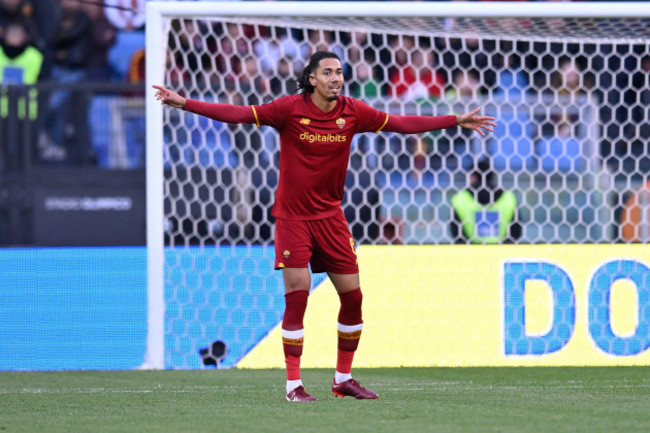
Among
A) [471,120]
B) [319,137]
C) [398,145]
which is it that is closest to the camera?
[319,137]

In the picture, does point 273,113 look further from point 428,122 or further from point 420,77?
point 420,77

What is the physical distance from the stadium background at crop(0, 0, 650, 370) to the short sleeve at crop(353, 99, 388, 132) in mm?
2217

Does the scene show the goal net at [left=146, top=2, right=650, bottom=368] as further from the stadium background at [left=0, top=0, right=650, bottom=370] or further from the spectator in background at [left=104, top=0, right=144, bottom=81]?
the spectator in background at [left=104, top=0, right=144, bottom=81]

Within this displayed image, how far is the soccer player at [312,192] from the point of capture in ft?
17.5

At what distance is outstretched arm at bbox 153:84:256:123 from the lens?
521 cm

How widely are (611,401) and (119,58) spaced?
6.37 m

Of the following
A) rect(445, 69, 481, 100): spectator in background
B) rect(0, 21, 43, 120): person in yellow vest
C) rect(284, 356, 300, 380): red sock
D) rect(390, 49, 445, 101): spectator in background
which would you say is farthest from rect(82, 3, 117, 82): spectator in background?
rect(284, 356, 300, 380): red sock

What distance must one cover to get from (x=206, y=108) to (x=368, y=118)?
0.83 m

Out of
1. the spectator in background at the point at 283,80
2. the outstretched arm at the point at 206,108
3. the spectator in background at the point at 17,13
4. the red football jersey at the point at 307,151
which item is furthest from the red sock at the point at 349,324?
the spectator in background at the point at 17,13

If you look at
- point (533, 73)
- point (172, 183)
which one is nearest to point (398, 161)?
point (533, 73)

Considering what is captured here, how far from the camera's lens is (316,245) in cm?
543

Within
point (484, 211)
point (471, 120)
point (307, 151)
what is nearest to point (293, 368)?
point (307, 151)

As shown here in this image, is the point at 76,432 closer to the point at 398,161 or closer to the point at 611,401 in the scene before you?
the point at 611,401

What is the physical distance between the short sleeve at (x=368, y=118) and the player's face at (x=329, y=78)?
0.73ft
